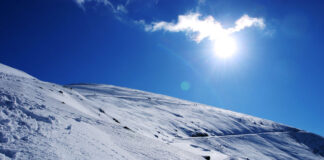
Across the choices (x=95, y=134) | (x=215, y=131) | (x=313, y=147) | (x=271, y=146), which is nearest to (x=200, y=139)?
(x=215, y=131)

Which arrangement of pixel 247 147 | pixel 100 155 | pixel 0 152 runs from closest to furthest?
1. pixel 0 152
2. pixel 100 155
3. pixel 247 147

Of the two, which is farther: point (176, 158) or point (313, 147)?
point (313, 147)

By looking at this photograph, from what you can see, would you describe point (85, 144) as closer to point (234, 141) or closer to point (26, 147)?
point (26, 147)

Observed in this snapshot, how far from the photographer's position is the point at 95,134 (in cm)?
461

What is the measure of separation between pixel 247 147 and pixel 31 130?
17263 mm

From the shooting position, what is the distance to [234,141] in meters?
16.9

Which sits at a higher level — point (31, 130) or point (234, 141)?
point (234, 141)

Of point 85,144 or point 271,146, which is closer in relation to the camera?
point 85,144

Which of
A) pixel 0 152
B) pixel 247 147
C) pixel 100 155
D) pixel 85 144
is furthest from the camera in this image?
pixel 247 147

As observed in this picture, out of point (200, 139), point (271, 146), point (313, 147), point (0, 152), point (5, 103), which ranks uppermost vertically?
point (313, 147)

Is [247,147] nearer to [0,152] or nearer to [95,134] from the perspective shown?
[95,134]

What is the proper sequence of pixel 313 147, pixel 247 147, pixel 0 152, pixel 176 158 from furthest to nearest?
1. pixel 313 147
2. pixel 247 147
3. pixel 176 158
4. pixel 0 152

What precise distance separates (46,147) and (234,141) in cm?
1706

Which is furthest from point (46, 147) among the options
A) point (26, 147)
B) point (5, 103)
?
point (5, 103)
